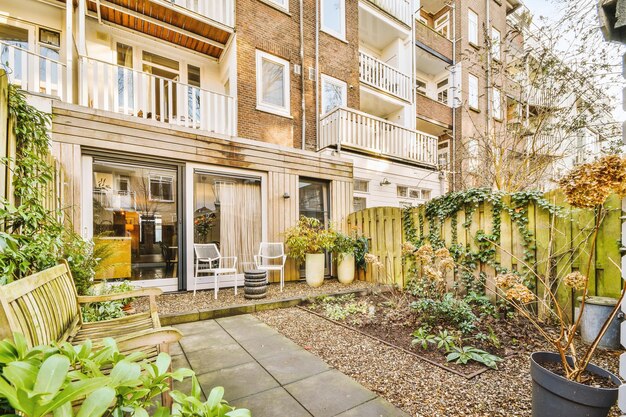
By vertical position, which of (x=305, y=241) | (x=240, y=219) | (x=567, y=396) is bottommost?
(x=567, y=396)

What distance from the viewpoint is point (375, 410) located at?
6.37 feet

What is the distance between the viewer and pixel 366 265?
6332 mm

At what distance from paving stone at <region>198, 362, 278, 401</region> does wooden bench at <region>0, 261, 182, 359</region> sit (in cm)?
62

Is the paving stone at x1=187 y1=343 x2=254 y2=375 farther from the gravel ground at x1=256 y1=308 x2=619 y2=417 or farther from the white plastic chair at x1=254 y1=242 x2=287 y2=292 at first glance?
the white plastic chair at x1=254 y1=242 x2=287 y2=292

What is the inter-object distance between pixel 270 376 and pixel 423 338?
1.64 m

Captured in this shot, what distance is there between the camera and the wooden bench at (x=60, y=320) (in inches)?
53.0

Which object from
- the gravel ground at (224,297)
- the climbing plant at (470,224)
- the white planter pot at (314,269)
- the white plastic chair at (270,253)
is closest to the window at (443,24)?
the climbing plant at (470,224)

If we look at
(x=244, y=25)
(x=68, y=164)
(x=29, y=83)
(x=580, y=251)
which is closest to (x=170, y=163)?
(x=68, y=164)

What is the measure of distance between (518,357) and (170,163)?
18.4 feet

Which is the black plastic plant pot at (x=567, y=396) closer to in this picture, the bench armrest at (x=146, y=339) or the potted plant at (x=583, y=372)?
the potted plant at (x=583, y=372)

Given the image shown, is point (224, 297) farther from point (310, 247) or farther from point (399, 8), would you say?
point (399, 8)

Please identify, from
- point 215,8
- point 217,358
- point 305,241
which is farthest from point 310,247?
point 215,8

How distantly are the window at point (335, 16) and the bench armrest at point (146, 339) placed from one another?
9.35 metres

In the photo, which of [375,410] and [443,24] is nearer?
[375,410]
